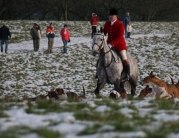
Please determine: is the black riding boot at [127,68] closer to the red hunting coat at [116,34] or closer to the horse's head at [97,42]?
the red hunting coat at [116,34]

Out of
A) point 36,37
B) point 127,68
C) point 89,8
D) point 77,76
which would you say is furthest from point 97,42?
point 89,8

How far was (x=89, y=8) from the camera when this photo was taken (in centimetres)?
5378

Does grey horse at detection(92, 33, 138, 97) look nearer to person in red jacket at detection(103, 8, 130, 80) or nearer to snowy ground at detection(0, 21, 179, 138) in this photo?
person in red jacket at detection(103, 8, 130, 80)

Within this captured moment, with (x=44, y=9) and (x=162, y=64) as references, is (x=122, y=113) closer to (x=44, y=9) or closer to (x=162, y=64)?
(x=162, y=64)

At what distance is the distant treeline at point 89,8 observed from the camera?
166 feet

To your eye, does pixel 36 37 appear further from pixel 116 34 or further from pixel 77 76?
pixel 116 34

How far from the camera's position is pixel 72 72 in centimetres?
2405

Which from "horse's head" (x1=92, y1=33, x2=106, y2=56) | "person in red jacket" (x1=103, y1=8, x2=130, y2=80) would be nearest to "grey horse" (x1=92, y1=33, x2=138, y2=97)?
"horse's head" (x1=92, y1=33, x2=106, y2=56)

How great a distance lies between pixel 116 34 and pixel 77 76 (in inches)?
425

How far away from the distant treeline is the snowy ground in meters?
10.6

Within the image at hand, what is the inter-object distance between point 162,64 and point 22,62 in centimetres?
800

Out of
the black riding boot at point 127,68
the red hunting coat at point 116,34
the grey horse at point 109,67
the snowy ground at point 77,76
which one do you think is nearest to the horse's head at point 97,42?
the grey horse at point 109,67

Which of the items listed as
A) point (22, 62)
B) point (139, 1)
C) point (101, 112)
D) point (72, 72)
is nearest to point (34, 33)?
point (22, 62)

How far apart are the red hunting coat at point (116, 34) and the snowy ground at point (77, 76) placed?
5.50 feet
